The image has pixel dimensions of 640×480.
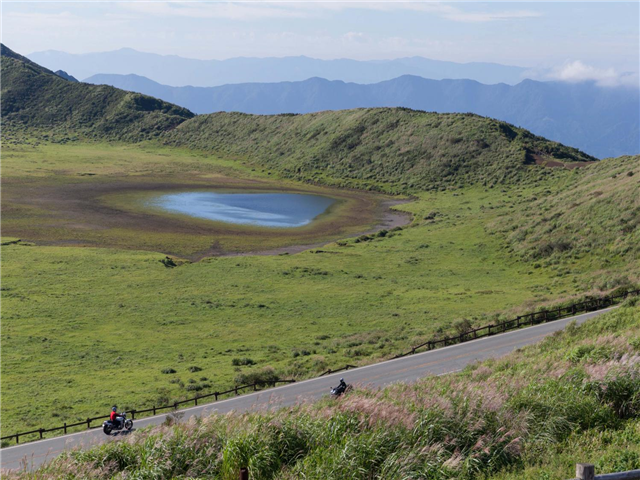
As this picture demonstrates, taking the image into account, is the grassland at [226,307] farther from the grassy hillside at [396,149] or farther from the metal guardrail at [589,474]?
the grassy hillside at [396,149]

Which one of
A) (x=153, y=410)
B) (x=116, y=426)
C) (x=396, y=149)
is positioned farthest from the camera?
(x=396, y=149)

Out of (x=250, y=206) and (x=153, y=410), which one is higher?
(x=250, y=206)

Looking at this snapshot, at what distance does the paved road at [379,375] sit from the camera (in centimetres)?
2525

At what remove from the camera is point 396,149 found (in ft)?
500

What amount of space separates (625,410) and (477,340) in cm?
2221

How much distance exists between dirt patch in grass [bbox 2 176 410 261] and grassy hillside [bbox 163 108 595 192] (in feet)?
62.5

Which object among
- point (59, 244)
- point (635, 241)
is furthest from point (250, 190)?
point (635, 241)

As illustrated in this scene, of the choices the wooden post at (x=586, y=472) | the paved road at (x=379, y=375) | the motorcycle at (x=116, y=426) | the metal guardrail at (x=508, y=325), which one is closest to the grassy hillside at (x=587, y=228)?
the metal guardrail at (x=508, y=325)

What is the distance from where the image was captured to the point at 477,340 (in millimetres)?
36094

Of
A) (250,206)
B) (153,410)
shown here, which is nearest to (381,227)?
(250,206)

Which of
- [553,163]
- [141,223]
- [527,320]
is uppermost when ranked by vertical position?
[553,163]

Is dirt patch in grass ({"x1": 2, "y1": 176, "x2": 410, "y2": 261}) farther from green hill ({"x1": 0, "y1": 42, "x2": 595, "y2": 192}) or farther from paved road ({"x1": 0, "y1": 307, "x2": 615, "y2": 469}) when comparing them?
paved road ({"x1": 0, "y1": 307, "x2": 615, "y2": 469})

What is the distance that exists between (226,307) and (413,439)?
42247 mm

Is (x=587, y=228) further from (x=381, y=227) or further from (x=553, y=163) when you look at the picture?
(x=553, y=163)
